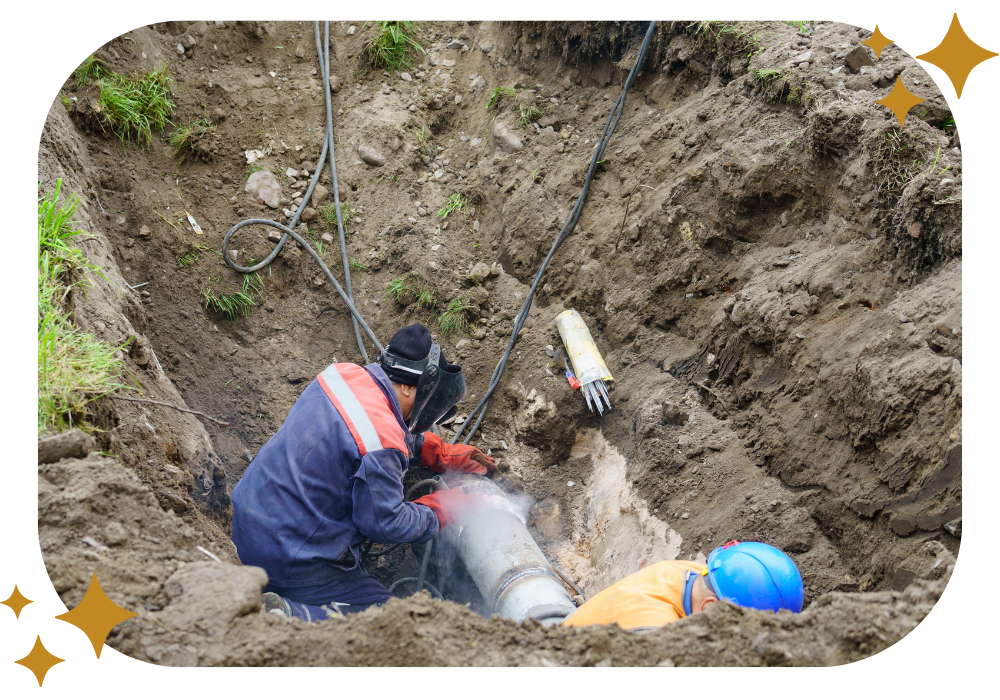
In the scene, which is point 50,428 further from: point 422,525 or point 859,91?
point 859,91

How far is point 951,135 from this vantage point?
8.36 feet

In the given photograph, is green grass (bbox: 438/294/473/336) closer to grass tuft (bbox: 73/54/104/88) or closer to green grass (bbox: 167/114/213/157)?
green grass (bbox: 167/114/213/157)

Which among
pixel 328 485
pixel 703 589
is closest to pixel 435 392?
pixel 328 485

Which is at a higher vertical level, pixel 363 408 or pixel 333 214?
pixel 333 214

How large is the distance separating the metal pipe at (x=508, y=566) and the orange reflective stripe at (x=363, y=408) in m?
0.66

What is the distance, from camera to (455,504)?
3.14 metres

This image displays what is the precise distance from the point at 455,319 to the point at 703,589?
249cm

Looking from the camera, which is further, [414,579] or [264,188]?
[264,188]

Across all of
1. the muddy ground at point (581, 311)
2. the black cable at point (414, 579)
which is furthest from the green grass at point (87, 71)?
the black cable at point (414, 579)

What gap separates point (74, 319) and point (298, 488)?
1198mm

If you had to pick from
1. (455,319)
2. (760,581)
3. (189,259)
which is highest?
(189,259)

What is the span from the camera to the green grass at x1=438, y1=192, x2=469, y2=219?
4.60 metres

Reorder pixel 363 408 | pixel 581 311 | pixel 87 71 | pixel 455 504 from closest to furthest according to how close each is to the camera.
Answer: pixel 363 408
pixel 455 504
pixel 581 311
pixel 87 71

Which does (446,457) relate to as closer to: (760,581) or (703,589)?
(703,589)
